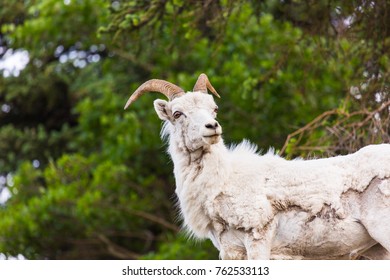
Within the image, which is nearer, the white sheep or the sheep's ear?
the white sheep

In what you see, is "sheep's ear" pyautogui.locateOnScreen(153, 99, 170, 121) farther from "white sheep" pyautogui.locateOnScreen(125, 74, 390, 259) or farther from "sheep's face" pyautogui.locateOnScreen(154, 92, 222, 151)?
"white sheep" pyautogui.locateOnScreen(125, 74, 390, 259)

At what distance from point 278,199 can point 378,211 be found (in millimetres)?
963

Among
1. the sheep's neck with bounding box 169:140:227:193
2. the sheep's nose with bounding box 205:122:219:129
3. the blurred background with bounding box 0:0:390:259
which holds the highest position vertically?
the sheep's nose with bounding box 205:122:219:129

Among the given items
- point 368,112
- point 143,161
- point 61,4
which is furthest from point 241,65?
point 368,112

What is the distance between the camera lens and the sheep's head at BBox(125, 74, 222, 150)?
349 inches

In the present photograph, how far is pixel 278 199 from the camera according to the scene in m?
8.72

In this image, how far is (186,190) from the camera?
30.0 feet

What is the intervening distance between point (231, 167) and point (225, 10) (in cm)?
533

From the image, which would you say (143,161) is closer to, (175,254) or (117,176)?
(117,176)

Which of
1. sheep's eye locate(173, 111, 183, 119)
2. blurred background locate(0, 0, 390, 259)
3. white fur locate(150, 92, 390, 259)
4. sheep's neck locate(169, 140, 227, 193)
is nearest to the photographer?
white fur locate(150, 92, 390, 259)

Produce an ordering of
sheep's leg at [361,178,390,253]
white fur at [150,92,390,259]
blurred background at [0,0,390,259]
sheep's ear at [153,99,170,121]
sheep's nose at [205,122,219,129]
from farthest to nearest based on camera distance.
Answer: blurred background at [0,0,390,259] → sheep's ear at [153,99,170,121] → sheep's nose at [205,122,219,129] → white fur at [150,92,390,259] → sheep's leg at [361,178,390,253]

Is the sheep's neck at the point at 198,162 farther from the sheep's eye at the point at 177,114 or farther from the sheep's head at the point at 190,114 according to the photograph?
the sheep's eye at the point at 177,114

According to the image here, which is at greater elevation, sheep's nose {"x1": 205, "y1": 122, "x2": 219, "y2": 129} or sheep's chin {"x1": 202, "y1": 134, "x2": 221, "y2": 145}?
sheep's nose {"x1": 205, "y1": 122, "x2": 219, "y2": 129}

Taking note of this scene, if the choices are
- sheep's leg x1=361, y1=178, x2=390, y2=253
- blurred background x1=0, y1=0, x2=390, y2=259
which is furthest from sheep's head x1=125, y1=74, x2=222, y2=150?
blurred background x1=0, y1=0, x2=390, y2=259
